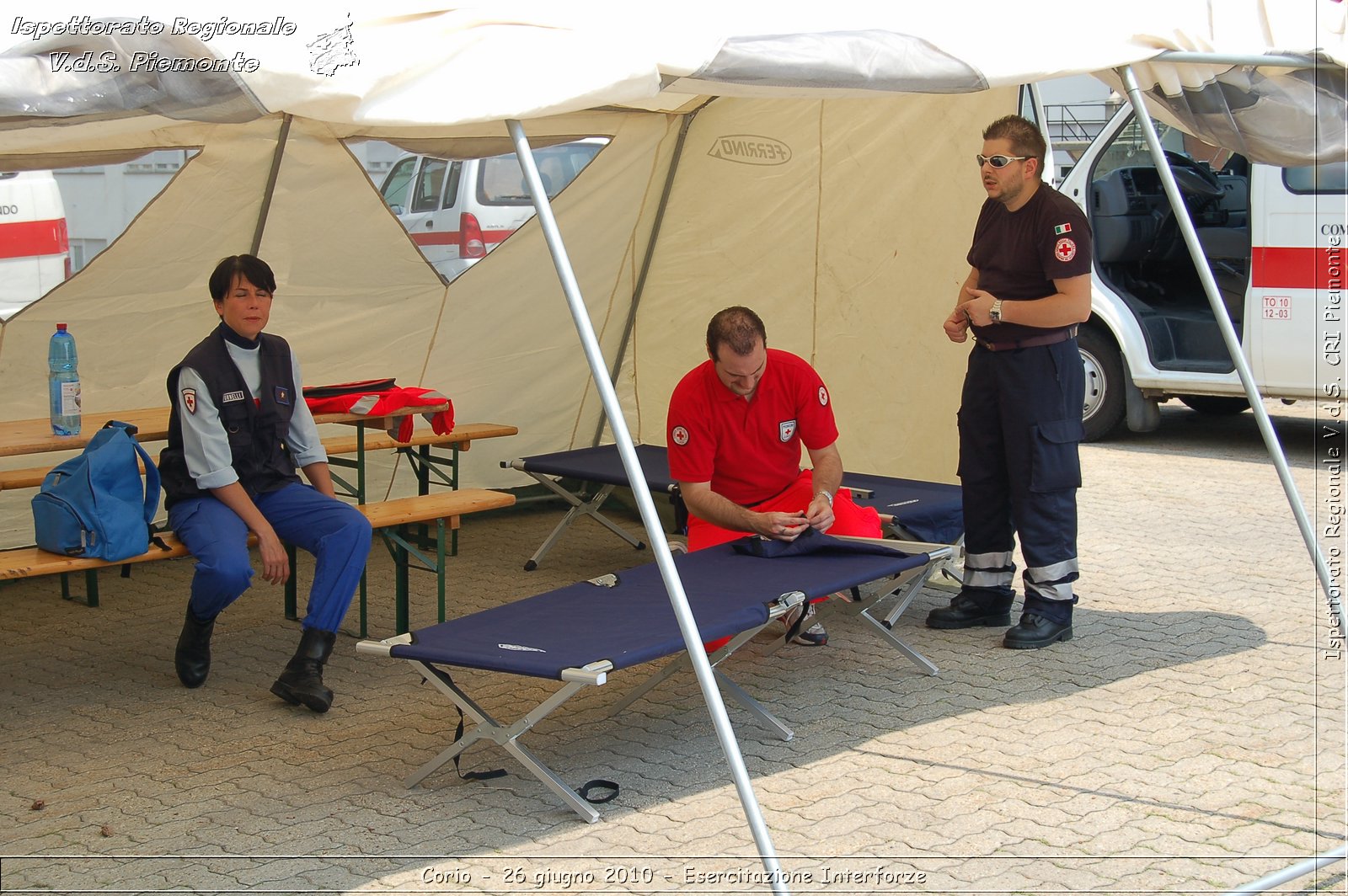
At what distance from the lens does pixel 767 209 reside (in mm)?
6191

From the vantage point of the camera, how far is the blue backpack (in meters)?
4.09

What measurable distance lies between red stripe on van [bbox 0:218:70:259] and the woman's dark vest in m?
1.33

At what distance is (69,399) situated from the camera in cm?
470

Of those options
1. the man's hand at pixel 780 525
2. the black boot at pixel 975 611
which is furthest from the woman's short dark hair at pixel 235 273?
the black boot at pixel 975 611

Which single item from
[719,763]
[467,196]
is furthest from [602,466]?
[719,763]

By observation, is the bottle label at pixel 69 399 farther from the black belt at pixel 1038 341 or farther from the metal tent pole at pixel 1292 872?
the metal tent pole at pixel 1292 872

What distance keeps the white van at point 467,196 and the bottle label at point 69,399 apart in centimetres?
169

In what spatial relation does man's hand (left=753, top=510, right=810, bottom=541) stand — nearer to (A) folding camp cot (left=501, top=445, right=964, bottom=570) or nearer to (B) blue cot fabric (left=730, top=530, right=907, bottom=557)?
(B) blue cot fabric (left=730, top=530, right=907, bottom=557)

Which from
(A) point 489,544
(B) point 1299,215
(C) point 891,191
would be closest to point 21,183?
(A) point 489,544

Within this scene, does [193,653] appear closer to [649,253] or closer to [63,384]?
[63,384]

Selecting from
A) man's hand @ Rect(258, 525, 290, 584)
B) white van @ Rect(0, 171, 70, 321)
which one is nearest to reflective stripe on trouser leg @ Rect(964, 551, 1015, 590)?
man's hand @ Rect(258, 525, 290, 584)

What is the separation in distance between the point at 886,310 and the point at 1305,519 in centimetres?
206

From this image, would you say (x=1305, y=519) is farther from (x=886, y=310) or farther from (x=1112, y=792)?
(x=886, y=310)

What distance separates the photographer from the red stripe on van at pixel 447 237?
20.3 feet
